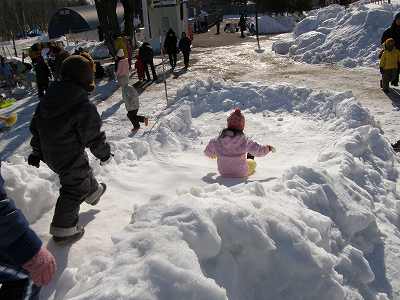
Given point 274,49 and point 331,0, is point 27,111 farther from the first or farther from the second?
point 331,0

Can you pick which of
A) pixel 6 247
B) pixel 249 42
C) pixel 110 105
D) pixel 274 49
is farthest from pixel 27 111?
pixel 249 42

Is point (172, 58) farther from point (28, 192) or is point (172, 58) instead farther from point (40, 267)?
point (40, 267)

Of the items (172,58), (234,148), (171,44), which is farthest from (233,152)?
(172,58)

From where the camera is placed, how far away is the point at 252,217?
10.9 feet

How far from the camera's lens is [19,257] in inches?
88.1

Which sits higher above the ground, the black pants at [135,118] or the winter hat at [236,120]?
the winter hat at [236,120]

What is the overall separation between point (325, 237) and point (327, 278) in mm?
588

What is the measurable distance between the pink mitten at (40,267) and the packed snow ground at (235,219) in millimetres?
254

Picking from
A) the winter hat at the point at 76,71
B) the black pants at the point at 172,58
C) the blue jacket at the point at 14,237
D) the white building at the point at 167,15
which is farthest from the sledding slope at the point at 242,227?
the white building at the point at 167,15

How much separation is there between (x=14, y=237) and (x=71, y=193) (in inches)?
64.6

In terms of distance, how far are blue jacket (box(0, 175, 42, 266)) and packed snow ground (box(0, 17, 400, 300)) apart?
43cm

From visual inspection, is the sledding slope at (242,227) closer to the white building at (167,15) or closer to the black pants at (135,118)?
the black pants at (135,118)

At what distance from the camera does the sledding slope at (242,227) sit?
2725 millimetres

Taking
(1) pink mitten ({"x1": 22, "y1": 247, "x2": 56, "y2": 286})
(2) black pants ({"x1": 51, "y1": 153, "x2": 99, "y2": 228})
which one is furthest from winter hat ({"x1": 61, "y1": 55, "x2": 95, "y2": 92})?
(1) pink mitten ({"x1": 22, "y1": 247, "x2": 56, "y2": 286})
